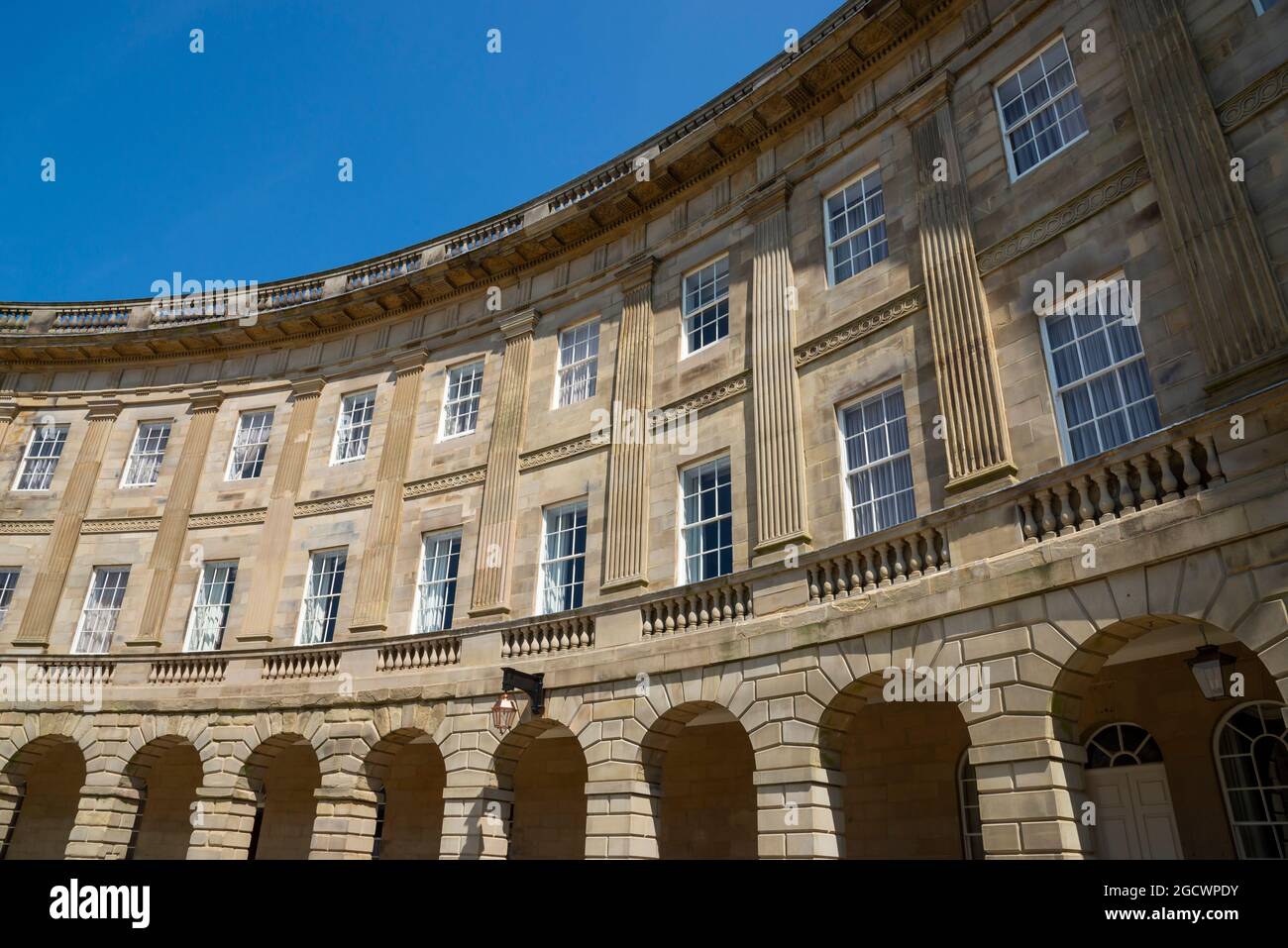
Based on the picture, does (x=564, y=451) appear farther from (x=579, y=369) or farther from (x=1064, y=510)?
(x=1064, y=510)

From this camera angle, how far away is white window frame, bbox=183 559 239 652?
802 inches

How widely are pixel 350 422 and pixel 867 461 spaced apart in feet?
46.5

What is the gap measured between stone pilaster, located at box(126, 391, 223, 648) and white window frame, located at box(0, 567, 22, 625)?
13.4ft

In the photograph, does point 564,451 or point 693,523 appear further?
point 564,451

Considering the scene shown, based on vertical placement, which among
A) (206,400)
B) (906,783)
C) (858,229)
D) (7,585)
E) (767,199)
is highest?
(206,400)

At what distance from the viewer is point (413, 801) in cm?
1786

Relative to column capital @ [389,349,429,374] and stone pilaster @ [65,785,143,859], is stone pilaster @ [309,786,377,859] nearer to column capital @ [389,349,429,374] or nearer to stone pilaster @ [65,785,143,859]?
stone pilaster @ [65,785,143,859]

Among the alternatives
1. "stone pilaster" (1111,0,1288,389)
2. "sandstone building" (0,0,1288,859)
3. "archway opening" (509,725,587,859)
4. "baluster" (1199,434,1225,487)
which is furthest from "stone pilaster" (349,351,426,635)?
"stone pilaster" (1111,0,1288,389)

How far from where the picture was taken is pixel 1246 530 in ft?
26.2

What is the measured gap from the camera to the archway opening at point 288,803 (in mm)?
18766

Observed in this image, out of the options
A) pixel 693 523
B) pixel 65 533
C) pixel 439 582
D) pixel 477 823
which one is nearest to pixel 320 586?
pixel 439 582

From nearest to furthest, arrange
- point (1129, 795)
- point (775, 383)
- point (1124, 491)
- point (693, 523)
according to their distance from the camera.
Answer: point (1124, 491)
point (1129, 795)
point (775, 383)
point (693, 523)

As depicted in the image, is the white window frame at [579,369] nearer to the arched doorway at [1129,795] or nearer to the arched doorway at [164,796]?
the arched doorway at [1129,795]
